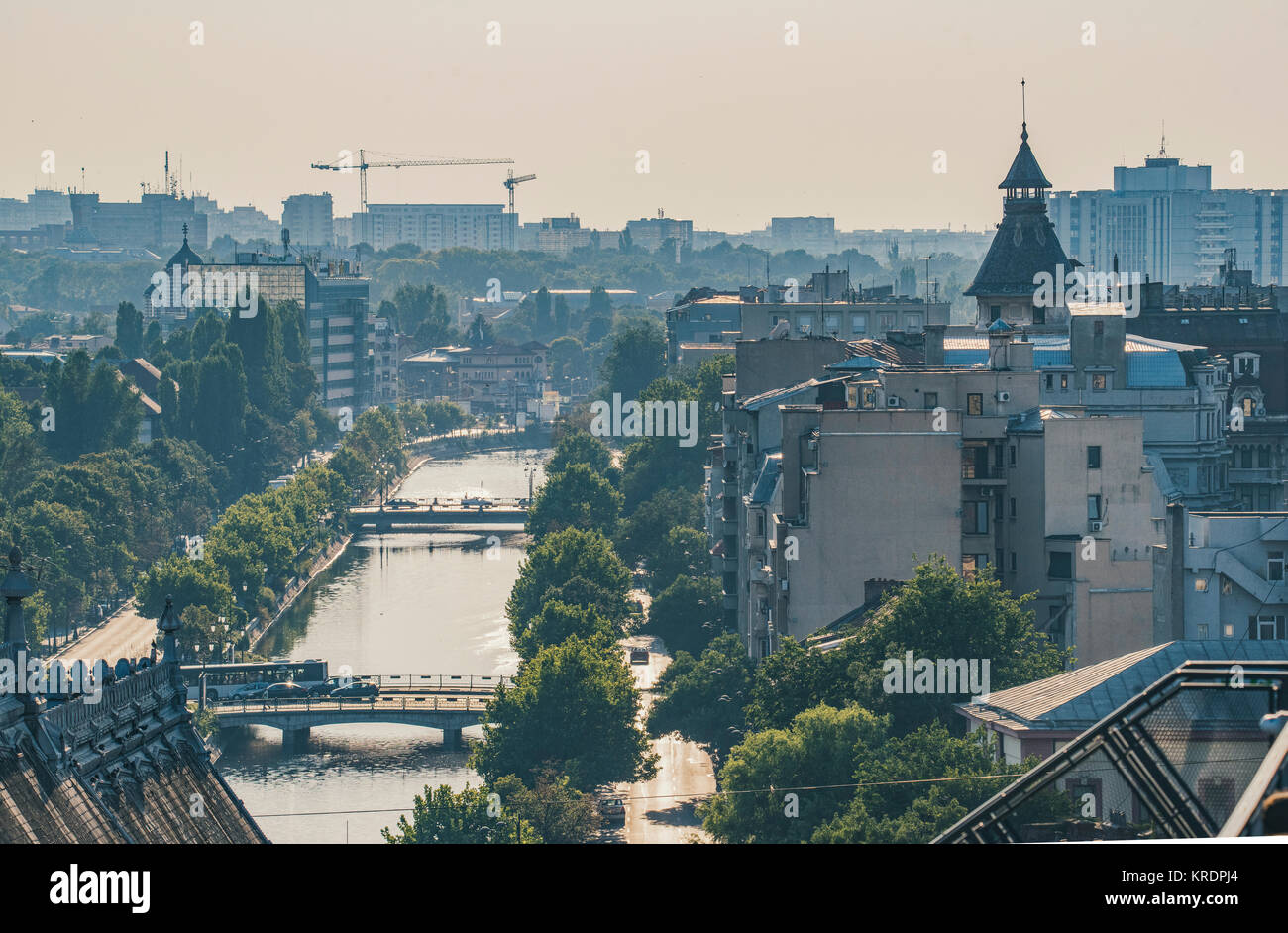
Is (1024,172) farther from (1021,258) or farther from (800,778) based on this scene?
(800,778)

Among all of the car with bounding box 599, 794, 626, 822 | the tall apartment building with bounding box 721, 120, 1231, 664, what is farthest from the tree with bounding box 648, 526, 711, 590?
the tall apartment building with bounding box 721, 120, 1231, 664

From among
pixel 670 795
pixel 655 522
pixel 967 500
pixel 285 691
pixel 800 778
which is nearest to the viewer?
pixel 800 778

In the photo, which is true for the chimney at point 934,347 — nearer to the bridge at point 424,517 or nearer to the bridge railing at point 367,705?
the bridge railing at point 367,705

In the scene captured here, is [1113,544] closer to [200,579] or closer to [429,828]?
[429,828]

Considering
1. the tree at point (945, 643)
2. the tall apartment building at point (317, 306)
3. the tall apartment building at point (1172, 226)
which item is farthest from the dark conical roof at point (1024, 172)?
the tall apartment building at point (1172, 226)

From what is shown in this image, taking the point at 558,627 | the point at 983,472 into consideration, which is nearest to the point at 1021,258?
the point at 558,627

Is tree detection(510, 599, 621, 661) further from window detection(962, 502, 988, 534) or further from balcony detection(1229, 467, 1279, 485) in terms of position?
window detection(962, 502, 988, 534)
